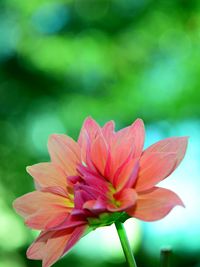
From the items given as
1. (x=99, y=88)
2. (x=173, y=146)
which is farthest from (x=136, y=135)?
(x=99, y=88)

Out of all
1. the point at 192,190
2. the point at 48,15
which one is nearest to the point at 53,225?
the point at 192,190

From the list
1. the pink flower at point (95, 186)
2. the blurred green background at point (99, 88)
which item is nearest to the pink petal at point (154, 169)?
the pink flower at point (95, 186)

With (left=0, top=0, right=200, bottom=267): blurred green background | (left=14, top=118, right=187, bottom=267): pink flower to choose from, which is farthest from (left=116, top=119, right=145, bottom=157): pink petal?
(left=0, top=0, right=200, bottom=267): blurred green background

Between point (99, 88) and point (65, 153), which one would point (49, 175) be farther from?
point (99, 88)

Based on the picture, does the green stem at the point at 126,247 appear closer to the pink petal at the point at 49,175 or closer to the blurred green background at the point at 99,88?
the pink petal at the point at 49,175

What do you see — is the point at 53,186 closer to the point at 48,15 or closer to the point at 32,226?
the point at 32,226

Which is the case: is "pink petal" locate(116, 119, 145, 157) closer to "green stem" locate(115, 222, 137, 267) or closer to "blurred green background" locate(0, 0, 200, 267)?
"green stem" locate(115, 222, 137, 267)
